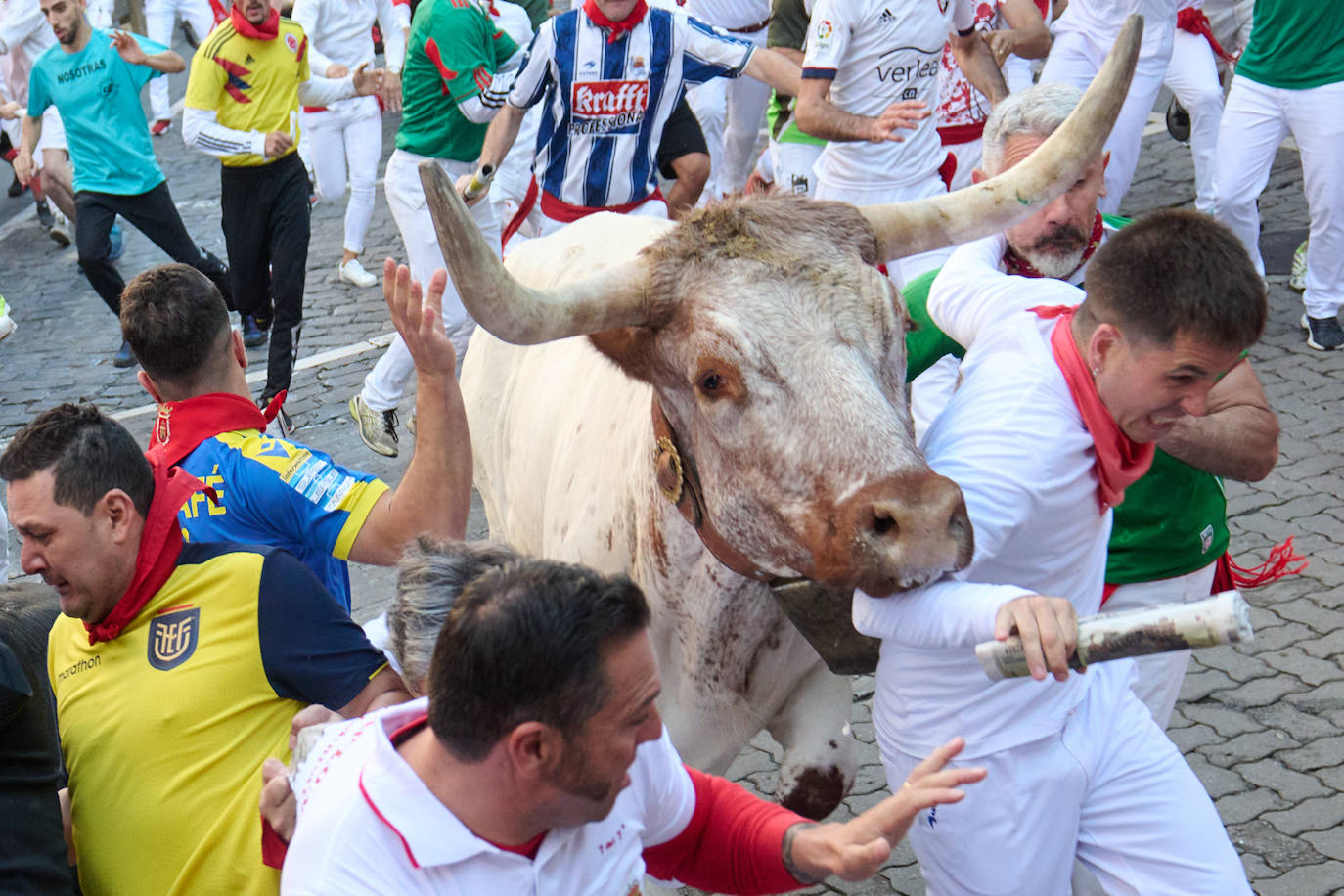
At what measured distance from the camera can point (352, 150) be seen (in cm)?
1073

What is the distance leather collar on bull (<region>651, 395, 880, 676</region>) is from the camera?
303 cm

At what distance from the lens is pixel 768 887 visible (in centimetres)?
257

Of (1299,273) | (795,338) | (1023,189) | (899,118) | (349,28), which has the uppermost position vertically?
(1023,189)

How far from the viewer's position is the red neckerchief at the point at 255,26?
9016mm

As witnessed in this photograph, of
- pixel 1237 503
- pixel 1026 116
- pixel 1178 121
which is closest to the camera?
pixel 1026 116

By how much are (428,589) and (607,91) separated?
4771 mm

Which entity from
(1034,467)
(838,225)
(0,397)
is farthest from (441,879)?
(0,397)

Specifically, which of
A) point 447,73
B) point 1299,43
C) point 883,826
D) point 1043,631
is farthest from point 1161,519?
point 447,73

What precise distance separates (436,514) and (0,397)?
24.0ft

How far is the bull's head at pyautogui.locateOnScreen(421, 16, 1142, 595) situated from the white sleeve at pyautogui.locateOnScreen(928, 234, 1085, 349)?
0.55ft

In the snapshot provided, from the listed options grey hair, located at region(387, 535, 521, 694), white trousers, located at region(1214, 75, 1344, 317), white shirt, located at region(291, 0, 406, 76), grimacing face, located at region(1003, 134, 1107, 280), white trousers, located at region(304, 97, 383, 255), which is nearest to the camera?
grey hair, located at region(387, 535, 521, 694)

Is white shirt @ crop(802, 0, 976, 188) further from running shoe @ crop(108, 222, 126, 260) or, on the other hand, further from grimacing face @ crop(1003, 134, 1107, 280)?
Answer: running shoe @ crop(108, 222, 126, 260)

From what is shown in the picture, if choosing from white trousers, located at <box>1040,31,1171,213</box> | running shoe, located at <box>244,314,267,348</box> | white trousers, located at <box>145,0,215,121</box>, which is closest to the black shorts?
white trousers, located at <box>1040,31,1171,213</box>

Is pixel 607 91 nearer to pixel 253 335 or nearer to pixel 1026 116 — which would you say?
pixel 1026 116
